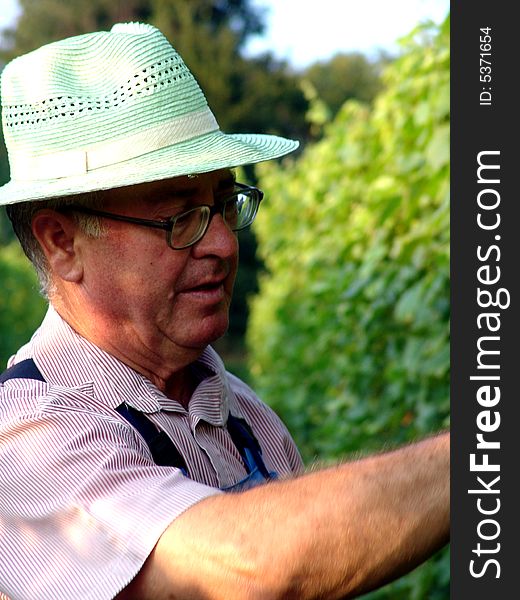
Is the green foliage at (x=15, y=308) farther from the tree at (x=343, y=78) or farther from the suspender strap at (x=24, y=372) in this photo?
the tree at (x=343, y=78)

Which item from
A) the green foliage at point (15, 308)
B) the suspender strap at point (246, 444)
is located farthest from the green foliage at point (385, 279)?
the green foliage at point (15, 308)

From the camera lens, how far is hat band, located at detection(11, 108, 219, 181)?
2.11m

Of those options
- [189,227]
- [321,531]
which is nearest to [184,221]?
[189,227]

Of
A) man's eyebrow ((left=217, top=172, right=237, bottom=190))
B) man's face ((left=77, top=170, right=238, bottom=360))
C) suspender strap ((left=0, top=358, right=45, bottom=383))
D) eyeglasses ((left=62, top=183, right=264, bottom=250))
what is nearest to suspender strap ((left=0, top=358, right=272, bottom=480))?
suspender strap ((left=0, top=358, right=45, bottom=383))

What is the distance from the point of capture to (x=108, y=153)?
→ 2104mm

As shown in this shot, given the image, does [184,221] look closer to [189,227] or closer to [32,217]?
[189,227]

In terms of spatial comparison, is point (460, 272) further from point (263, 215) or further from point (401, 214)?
point (263, 215)

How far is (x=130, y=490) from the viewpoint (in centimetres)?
177

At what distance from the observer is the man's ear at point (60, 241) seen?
7.32 feet

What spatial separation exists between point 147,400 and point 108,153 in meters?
0.48

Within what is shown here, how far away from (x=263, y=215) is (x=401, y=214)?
226 inches

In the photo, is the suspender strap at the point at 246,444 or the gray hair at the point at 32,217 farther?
the suspender strap at the point at 246,444

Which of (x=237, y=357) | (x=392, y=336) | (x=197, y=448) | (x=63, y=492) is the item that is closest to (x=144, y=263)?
(x=197, y=448)

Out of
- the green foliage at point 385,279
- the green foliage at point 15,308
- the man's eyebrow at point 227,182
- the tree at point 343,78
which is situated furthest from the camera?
the tree at point 343,78
